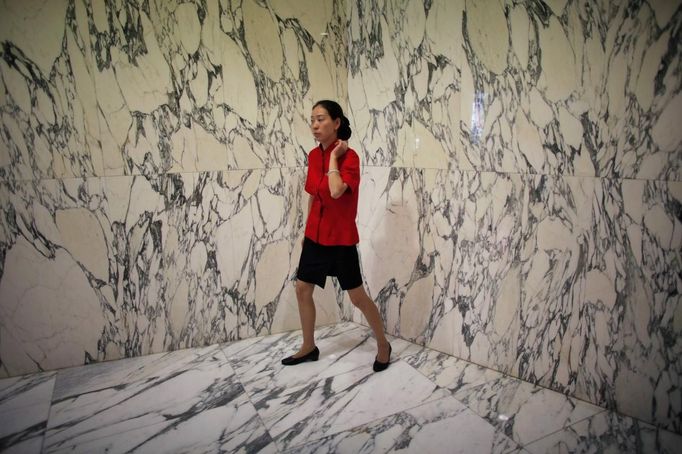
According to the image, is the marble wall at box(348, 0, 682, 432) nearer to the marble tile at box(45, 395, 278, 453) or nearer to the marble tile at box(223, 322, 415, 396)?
the marble tile at box(223, 322, 415, 396)

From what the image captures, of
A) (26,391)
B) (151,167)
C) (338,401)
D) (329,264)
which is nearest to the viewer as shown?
(338,401)

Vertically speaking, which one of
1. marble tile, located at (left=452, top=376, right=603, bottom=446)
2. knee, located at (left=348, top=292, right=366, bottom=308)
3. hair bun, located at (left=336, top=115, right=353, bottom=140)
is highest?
hair bun, located at (left=336, top=115, right=353, bottom=140)

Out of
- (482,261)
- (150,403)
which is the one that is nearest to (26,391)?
(150,403)

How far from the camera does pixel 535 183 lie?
2072mm

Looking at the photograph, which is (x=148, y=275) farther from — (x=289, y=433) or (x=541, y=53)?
(x=541, y=53)

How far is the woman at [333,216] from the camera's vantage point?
2.20 metres

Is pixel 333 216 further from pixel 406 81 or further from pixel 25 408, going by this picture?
pixel 25 408

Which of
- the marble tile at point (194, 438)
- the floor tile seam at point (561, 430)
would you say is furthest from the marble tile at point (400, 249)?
the marble tile at point (194, 438)

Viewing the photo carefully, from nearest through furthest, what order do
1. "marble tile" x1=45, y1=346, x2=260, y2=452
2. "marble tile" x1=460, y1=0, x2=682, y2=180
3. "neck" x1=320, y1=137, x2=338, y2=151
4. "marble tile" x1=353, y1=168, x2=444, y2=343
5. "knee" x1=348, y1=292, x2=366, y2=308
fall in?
"marble tile" x1=460, y1=0, x2=682, y2=180 → "marble tile" x1=45, y1=346, x2=260, y2=452 → "neck" x1=320, y1=137, x2=338, y2=151 → "knee" x1=348, y1=292, x2=366, y2=308 → "marble tile" x1=353, y1=168, x2=444, y2=343

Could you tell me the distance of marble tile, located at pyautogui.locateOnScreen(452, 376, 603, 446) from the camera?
6.15ft

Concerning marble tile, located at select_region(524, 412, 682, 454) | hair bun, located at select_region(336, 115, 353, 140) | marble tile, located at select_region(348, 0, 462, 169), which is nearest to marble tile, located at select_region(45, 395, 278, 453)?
marble tile, located at select_region(524, 412, 682, 454)

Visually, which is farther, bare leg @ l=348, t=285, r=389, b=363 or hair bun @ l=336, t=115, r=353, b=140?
bare leg @ l=348, t=285, r=389, b=363

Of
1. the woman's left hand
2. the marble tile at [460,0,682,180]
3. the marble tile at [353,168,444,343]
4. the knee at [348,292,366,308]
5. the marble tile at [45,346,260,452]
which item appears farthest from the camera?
the marble tile at [353,168,444,343]

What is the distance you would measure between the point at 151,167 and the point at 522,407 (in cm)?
241
